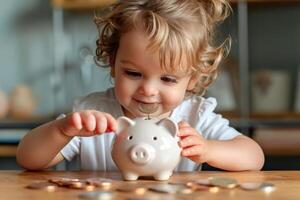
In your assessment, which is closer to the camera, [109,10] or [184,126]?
[184,126]

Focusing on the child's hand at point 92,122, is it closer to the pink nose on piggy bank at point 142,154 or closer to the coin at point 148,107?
the pink nose on piggy bank at point 142,154

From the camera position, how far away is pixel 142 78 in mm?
996

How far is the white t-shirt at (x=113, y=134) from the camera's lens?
1.17 m

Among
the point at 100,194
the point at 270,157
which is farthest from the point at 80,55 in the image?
the point at 100,194

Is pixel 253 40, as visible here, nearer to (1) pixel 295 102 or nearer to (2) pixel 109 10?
(1) pixel 295 102

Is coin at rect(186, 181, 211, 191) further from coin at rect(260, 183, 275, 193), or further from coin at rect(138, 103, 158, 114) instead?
coin at rect(138, 103, 158, 114)

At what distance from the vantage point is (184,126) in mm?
913

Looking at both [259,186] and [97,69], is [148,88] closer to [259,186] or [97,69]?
[259,186]

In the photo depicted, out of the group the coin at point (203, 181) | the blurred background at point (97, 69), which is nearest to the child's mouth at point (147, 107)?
the coin at point (203, 181)

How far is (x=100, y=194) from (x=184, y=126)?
0.69 feet

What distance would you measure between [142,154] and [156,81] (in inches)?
7.4

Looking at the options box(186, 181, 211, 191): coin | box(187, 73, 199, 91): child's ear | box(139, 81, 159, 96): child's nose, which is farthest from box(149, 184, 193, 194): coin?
box(187, 73, 199, 91): child's ear

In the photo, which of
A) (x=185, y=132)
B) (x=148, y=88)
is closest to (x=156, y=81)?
(x=148, y=88)

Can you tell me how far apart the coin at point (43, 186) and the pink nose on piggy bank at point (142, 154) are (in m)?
0.11
